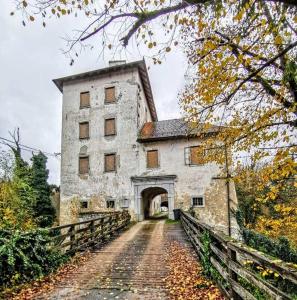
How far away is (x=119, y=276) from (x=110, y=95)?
19.3m

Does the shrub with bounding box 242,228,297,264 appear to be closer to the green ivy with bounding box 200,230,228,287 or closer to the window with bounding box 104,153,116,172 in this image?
the green ivy with bounding box 200,230,228,287

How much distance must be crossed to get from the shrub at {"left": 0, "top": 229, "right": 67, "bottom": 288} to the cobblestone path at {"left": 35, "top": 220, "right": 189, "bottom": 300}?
0.70 metres

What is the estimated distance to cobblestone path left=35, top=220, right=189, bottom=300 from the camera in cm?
564

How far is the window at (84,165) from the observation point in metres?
23.8

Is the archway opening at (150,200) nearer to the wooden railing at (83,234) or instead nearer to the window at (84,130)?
the window at (84,130)

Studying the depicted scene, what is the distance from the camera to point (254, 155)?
27.9 ft

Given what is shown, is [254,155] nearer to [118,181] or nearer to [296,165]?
[296,165]

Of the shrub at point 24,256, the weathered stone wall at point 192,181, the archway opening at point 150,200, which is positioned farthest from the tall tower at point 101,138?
the shrub at point 24,256

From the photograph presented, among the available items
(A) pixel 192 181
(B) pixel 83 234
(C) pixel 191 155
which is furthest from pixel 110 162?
(B) pixel 83 234

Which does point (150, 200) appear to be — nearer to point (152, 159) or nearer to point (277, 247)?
point (152, 159)

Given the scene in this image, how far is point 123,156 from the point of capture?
23.1m

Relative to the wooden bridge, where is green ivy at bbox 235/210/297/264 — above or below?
below

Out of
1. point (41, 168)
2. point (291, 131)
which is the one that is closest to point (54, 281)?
point (291, 131)

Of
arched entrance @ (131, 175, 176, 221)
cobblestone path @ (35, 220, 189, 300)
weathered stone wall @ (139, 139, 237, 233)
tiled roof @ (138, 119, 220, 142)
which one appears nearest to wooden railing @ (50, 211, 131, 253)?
cobblestone path @ (35, 220, 189, 300)
